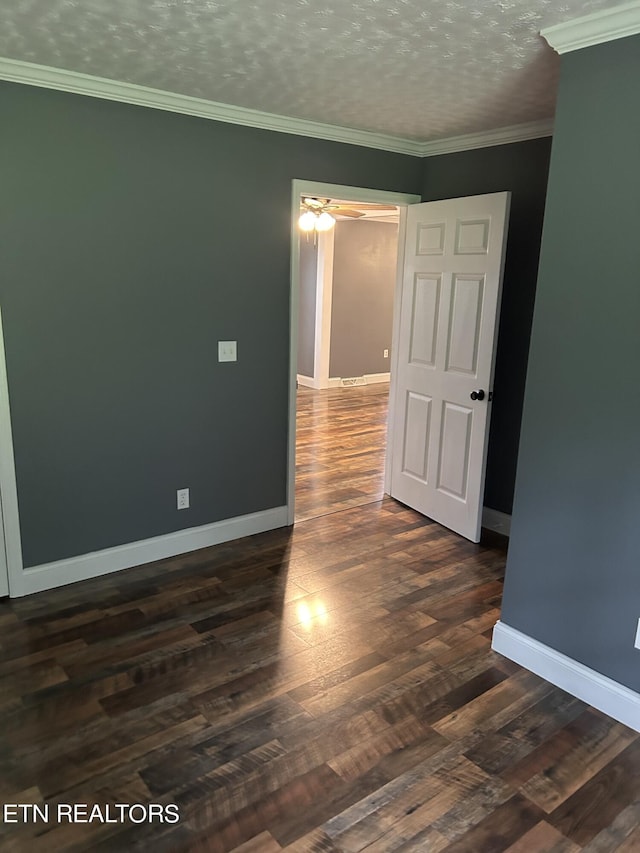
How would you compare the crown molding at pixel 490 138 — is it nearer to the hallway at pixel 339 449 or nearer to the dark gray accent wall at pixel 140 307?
the dark gray accent wall at pixel 140 307

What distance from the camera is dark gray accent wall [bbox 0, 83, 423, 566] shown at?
9.06ft

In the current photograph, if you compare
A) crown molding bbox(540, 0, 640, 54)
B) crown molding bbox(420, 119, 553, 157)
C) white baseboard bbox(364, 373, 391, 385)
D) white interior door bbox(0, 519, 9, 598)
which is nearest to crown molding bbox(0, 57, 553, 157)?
crown molding bbox(420, 119, 553, 157)

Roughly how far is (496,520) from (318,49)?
9.26 ft

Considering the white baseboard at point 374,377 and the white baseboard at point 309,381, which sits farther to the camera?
the white baseboard at point 374,377

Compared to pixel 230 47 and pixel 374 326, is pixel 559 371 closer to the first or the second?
pixel 230 47

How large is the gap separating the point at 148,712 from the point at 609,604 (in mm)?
1738

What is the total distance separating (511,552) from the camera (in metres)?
2.59

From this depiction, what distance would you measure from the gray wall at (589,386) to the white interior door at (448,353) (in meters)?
1.08

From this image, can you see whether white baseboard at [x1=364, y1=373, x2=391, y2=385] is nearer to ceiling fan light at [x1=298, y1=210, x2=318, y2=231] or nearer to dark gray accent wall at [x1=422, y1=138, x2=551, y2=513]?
ceiling fan light at [x1=298, y1=210, x2=318, y2=231]

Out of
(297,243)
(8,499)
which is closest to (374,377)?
(297,243)

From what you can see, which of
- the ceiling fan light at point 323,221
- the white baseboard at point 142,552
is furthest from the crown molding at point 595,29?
the ceiling fan light at point 323,221

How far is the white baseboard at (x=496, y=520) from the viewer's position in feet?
12.7

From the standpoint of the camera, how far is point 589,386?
224 centimetres

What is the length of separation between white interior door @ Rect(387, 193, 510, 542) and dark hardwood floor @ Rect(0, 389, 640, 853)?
691 mm
